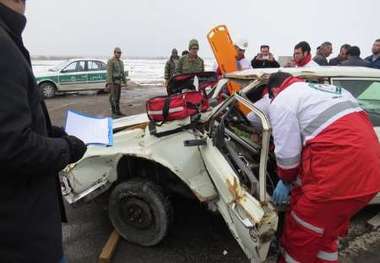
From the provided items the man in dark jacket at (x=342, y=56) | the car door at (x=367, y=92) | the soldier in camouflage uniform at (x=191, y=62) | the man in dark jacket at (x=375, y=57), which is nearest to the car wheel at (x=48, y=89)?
the soldier in camouflage uniform at (x=191, y=62)

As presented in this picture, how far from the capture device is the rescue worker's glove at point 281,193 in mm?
2900

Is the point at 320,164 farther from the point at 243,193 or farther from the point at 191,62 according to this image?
the point at 191,62

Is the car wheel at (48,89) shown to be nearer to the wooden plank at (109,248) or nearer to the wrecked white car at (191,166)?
the wrecked white car at (191,166)

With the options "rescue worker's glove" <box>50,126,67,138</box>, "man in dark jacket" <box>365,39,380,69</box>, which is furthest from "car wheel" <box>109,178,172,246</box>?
"man in dark jacket" <box>365,39,380,69</box>

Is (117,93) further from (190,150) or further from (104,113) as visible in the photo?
(190,150)

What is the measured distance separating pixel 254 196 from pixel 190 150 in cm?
72

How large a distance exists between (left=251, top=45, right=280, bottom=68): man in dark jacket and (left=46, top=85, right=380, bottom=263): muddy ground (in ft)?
12.2

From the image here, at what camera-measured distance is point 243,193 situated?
2.73 metres

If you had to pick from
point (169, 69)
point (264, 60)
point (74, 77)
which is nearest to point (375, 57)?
point (264, 60)

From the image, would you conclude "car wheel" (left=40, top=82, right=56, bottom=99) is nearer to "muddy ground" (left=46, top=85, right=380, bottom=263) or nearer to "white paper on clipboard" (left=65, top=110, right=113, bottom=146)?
"muddy ground" (left=46, top=85, right=380, bottom=263)

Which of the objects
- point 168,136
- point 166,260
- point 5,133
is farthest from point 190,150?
point 5,133

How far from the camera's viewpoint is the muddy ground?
3.39 metres

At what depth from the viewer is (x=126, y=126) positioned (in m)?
4.08

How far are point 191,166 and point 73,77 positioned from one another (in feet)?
45.1
